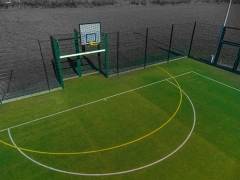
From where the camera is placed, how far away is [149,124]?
12.2 m

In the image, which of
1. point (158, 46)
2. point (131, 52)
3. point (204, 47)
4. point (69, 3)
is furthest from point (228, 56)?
point (69, 3)

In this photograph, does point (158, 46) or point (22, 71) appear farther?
point (158, 46)

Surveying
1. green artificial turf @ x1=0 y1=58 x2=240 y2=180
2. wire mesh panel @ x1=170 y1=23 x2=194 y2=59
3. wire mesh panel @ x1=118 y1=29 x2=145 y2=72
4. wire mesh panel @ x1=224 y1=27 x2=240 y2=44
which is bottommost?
green artificial turf @ x1=0 y1=58 x2=240 y2=180

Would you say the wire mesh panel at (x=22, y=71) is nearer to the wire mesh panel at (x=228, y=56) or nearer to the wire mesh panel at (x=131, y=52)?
the wire mesh panel at (x=131, y=52)

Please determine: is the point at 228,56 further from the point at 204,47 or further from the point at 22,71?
the point at 22,71

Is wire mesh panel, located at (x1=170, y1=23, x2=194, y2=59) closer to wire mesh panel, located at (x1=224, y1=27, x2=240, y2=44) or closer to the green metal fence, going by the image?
the green metal fence

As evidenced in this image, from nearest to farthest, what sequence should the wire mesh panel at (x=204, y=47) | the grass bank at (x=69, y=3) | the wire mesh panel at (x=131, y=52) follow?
1. the wire mesh panel at (x=131, y=52)
2. the wire mesh panel at (x=204, y=47)
3. the grass bank at (x=69, y=3)

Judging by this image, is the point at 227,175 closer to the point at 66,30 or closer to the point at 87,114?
the point at 87,114

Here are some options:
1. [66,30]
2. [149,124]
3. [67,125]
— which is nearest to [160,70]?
[149,124]

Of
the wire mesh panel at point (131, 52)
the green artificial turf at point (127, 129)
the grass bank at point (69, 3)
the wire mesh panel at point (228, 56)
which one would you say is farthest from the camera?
the grass bank at point (69, 3)

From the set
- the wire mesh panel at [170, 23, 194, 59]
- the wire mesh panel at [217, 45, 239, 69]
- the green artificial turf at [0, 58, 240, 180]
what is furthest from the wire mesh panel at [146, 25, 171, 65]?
the wire mesh panel at [217, 45, 239, 69]

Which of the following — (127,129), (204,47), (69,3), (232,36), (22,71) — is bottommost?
(22,71)

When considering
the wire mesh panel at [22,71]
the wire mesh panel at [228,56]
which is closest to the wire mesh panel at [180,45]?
the wire mesh panel at [228,56]

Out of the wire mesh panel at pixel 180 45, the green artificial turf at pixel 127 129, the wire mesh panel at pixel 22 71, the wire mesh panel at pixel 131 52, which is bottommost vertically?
the wire mesh panel at pixel 22 71
